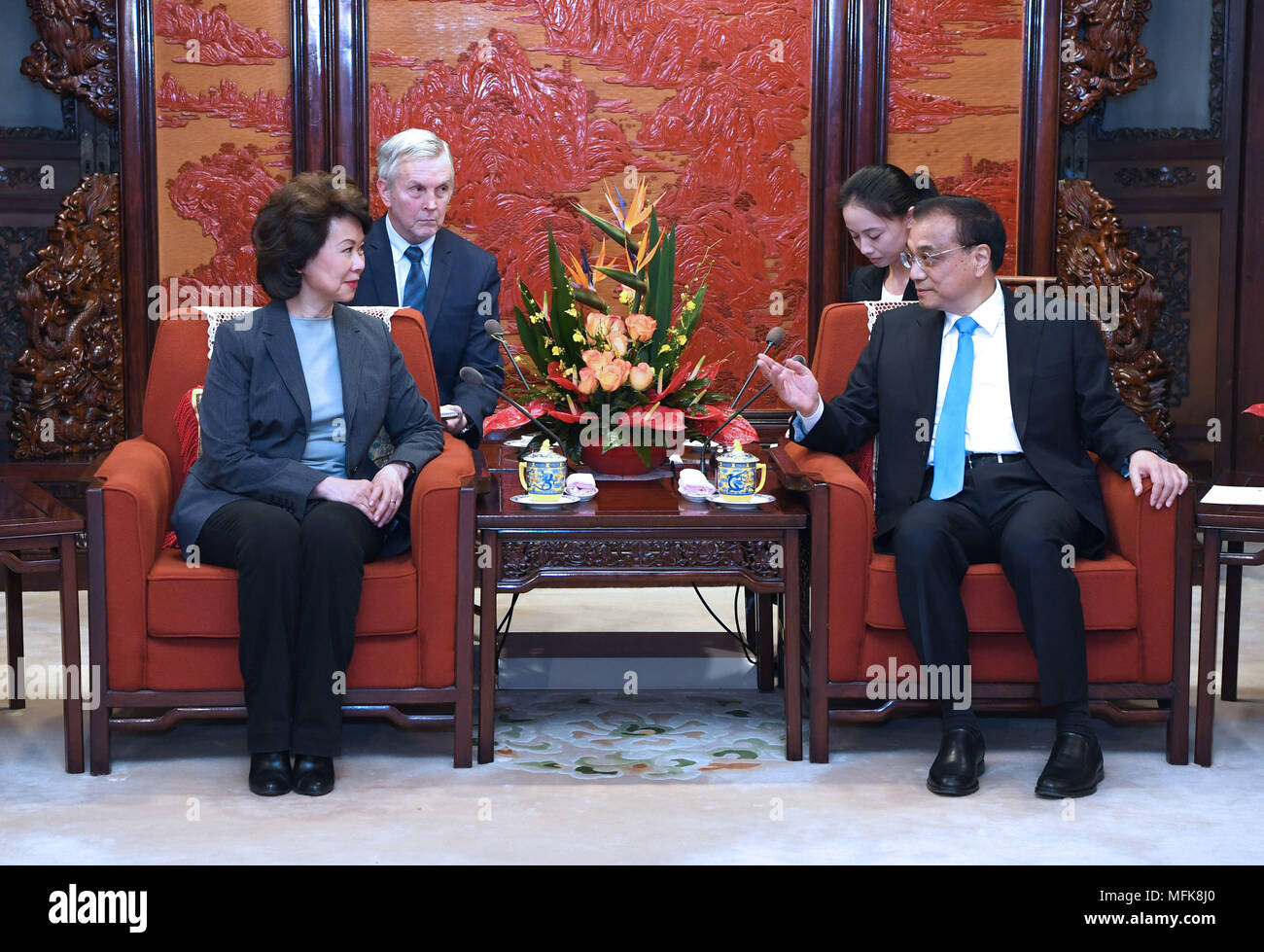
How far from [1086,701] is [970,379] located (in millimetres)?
717

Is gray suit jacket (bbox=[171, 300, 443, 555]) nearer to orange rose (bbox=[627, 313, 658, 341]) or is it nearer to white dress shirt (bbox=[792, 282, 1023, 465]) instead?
orange rose (bbox=[627, 313, 658, 341])

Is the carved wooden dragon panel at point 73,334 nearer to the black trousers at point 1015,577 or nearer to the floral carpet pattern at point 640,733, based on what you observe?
the floral carpet pattern at point 640,733

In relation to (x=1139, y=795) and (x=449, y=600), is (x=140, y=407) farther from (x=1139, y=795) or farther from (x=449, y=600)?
(x=1139, y=795)

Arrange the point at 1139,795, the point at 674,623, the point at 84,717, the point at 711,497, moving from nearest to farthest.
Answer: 1. the point at 1139,795
2. the point at 711,497
3. the point at 84,717
4. the point at 674,623

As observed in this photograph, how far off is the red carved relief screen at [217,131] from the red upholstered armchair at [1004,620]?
2.53 m

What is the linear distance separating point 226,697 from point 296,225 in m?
0.94

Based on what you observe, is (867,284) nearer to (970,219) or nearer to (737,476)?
(970,219)

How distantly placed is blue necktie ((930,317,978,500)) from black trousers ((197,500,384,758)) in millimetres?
1206

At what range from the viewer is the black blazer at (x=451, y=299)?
371 cm

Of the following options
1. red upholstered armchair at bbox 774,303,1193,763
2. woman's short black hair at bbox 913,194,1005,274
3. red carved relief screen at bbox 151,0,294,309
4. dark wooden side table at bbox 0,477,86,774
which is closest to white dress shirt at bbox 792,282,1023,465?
woman's short black hair at bbox 913,194,1005,274

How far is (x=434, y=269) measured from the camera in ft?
12.2

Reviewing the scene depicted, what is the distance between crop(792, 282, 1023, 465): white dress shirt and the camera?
308 cm

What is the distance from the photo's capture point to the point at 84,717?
3211 mm

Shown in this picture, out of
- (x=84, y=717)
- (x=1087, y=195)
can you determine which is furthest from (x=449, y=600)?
(x=1087, y=195)
